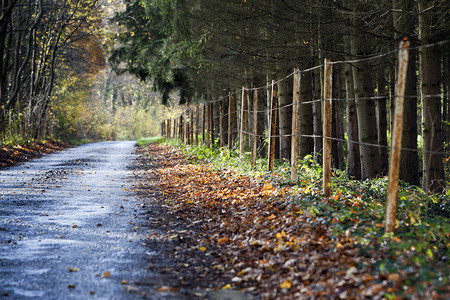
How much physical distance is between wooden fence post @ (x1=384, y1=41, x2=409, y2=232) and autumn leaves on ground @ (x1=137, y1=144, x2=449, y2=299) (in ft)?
1.46

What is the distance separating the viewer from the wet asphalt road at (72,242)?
14.3ft

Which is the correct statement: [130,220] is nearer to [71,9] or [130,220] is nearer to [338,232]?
[338,232]

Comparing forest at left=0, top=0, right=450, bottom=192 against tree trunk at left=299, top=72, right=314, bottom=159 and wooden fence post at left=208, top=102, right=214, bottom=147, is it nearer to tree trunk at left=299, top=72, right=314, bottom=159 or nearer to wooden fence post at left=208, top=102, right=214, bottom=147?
tree trunk at left=299, top=72, right=314, bottom=159

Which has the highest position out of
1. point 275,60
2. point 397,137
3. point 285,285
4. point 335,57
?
point 335,57

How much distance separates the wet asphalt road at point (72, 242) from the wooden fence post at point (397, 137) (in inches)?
111

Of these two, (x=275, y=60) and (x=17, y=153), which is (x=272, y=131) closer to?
(x=275, y=60)

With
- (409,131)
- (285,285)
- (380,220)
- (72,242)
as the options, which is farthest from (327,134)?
(72,242)

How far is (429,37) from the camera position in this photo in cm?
876

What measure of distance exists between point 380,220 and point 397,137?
3.94ft

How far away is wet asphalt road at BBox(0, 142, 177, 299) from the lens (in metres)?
4.37

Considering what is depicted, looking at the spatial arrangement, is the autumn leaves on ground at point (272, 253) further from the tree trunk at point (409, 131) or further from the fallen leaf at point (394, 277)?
the tree trunk at point (409, 131)

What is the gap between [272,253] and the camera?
17.7 feet

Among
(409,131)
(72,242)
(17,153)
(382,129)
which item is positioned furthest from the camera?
(17,153)

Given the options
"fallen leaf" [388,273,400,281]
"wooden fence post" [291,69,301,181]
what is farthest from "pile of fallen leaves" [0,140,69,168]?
"fallen leaf" [388,273,400,281]
